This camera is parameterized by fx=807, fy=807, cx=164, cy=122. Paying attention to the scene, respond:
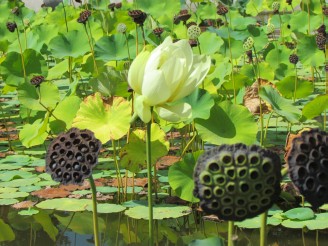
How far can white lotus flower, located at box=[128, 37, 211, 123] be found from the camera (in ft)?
3.84

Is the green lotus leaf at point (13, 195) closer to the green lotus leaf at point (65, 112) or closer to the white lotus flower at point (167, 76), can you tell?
the green lotus leaf at point (65, 112)

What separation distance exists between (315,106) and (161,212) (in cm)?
53

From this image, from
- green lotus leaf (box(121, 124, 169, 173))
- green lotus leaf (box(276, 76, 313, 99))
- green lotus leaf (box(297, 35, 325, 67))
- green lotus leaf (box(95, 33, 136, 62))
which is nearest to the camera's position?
green lotus leaf (box(121, 124, 169, 173))

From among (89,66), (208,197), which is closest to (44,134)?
(89,66)

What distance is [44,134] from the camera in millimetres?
2613

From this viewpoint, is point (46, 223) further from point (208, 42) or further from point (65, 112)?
point (208, 42)

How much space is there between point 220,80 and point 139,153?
2.08 ft

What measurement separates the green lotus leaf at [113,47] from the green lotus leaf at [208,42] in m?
0.34

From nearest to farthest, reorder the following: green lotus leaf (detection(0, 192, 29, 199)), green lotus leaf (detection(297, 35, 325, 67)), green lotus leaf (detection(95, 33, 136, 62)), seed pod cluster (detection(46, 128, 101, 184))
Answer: seed pod cluster (detection(46, 128, 101, 184)), green lotus leaf (detection(0, 192, 29, 199)), green lotus leaf (detection(95, 33, 136, 62)), green lotus leaf (detection(297, 35, 325, 67))

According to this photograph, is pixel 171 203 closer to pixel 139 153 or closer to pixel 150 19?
pixel 139 153

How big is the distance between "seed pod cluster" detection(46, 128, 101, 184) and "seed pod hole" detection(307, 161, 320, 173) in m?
0.37

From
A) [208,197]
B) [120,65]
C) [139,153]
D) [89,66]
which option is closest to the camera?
[208,197]

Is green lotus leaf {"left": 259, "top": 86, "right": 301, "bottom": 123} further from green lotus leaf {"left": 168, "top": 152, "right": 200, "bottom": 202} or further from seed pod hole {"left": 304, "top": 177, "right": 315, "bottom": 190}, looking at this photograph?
seed pod hole {"left": 304, "top": 177, "right": 315, "bottom": 190}

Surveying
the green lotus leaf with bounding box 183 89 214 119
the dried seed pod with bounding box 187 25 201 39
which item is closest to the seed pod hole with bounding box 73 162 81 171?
the green lotus leaf with bounding box 183 89 214 119
